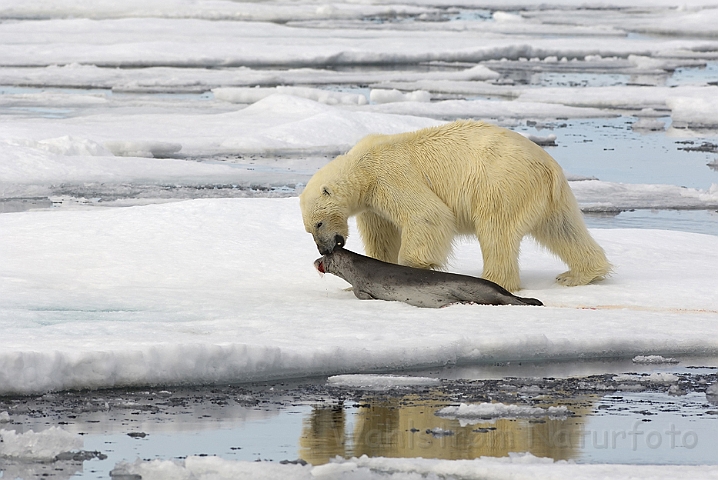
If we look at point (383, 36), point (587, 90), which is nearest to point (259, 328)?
point (587, 90)

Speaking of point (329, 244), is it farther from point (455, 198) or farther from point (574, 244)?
point (574, 244)

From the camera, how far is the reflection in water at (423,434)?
377cm

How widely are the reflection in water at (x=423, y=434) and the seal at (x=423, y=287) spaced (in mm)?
1562

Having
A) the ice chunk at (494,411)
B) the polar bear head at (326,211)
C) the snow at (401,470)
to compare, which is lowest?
the snow at (401,470)

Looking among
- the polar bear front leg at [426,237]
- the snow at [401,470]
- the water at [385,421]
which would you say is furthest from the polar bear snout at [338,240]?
the snow at [401,470]

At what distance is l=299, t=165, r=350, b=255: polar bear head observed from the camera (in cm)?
624


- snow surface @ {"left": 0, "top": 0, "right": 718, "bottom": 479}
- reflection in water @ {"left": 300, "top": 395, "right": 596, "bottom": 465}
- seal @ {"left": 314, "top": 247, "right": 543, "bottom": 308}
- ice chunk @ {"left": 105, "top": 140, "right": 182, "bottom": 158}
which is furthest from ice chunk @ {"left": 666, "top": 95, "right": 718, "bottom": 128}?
reflection in water @ {"left": 300, "top": 395, "right": 596, "bottom": 465}

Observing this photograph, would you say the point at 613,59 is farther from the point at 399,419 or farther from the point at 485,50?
the point at 399,419

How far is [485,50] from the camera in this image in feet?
76.7

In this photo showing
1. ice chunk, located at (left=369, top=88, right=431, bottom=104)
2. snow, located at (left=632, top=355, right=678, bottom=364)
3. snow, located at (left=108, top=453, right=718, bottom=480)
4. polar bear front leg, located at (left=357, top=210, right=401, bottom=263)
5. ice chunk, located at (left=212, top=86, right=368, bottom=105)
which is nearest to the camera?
snow, located at (left=108, top=453, right=718, bottom=480)

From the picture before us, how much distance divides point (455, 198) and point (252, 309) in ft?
4.53

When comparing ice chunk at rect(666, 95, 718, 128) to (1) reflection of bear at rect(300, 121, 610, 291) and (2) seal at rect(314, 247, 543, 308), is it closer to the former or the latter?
(1) reflection of bear at rect(300, 121, 610, 291)

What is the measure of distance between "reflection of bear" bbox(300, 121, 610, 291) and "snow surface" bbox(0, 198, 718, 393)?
0.32m

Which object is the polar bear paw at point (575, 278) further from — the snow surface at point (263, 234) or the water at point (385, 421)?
the water at point (385, 421)
